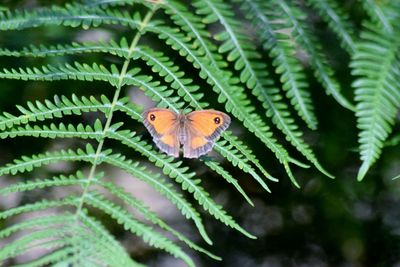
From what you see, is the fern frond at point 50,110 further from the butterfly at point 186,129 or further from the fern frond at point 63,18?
the fern frond at point 63,18

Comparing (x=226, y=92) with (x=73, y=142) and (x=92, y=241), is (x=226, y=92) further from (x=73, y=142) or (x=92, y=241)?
(x=73, y=142)

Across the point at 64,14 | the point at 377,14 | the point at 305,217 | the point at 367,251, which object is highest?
the point at 64,14

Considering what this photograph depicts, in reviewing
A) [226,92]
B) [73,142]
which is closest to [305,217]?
[73,142]

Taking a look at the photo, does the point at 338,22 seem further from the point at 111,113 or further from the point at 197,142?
the point at 111,113

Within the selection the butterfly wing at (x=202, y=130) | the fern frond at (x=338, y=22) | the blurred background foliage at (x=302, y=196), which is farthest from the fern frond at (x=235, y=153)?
the blurred background foliage at (x=302, y=196)

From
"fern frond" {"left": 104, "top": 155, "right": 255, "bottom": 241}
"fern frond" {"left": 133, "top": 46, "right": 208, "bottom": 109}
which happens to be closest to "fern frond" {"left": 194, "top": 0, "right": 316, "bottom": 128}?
"fern frond" {"left": 133, "top": 46, "right": 208, "bottom": 109}

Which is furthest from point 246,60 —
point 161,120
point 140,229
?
point 140,229
